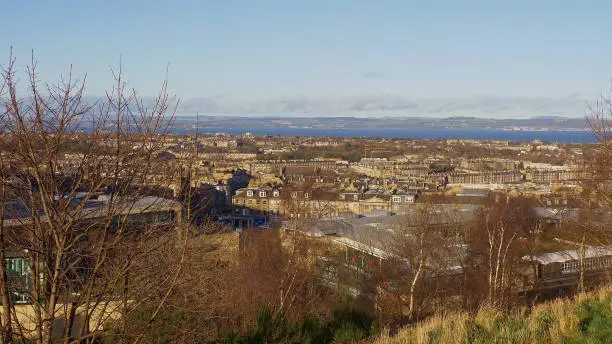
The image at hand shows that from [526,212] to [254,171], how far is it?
154 ft

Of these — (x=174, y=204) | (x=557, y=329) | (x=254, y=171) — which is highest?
(x=174, y=204)

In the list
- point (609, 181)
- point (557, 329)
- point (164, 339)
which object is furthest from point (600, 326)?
point (609, 181)

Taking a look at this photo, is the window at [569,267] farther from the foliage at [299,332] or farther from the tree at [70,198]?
the tree at [70,198]

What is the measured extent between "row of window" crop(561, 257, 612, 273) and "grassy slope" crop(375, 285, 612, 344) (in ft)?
45.9

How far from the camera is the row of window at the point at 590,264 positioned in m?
19.7

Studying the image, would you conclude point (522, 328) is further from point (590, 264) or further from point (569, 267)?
point (569, 267)

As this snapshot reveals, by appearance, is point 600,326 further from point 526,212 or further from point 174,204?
point 526,212

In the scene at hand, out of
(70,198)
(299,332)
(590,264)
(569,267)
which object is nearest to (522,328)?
(299,332)

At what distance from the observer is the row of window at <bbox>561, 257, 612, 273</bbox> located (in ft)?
64.6

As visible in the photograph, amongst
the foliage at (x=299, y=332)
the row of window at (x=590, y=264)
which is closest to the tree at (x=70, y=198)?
the foliage at (x=299, y=332)

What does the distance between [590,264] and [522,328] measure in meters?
16.1

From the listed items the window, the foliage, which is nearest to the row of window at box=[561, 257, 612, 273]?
the window

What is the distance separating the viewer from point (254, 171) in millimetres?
71125

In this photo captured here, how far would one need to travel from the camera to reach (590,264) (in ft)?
65.9
